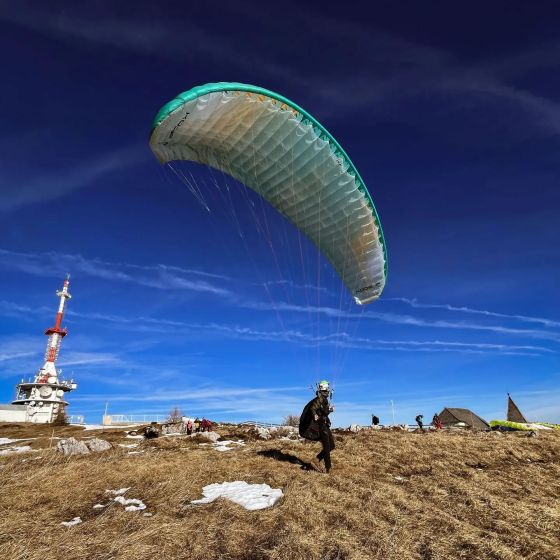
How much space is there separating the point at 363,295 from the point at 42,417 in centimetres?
5346

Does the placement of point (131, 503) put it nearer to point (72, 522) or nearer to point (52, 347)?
point (72, 522)

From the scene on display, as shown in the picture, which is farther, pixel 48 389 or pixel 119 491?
pixel 48 389

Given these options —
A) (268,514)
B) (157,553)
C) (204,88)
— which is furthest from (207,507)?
(204,88)

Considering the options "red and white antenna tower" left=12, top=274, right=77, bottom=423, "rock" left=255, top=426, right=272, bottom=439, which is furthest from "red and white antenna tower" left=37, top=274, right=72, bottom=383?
"rock" left=255, top=426, right=272, bottom=439

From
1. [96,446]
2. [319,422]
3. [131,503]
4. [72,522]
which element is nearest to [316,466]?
[319,422]

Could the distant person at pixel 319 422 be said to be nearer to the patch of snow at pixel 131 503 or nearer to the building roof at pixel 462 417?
the patch of snow at pixel 131 503

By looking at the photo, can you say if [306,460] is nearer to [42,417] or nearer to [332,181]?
[332,181]

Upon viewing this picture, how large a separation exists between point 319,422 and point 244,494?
3.16m

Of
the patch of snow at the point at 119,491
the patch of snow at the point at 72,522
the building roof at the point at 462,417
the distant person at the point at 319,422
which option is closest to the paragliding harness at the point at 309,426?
the distant person at the point at 319,422

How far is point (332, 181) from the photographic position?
12.5 metres

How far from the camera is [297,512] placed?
6.07 metres

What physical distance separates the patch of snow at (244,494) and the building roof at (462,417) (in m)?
40.1

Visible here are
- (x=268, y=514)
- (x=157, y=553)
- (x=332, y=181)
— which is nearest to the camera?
(x=157, y=553)

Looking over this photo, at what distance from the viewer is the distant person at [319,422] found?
963cm
